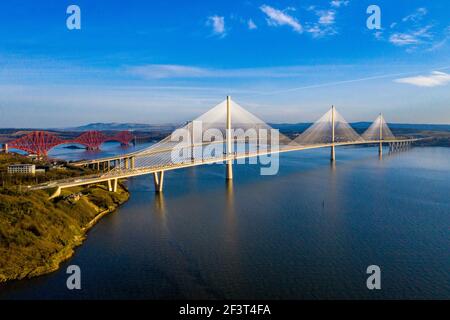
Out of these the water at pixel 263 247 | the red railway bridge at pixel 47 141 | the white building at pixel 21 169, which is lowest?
the water at pixel 263 247

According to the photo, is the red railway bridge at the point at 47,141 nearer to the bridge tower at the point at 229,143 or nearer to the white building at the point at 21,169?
the white building at the point at 21,169

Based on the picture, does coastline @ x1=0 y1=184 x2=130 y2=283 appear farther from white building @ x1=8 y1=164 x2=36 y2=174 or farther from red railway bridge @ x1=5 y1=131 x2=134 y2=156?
red railway bridge @ x1=5 y1=131 x2=134 y2=156

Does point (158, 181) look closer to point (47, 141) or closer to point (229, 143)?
point (229, 143)

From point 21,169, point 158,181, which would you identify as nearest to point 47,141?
point 21,169

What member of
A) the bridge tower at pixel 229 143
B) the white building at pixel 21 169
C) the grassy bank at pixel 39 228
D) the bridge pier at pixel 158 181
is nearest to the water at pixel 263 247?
the grassy bank at pixel 39 228

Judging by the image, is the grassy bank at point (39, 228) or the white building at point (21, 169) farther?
the white building at point (21, 169)

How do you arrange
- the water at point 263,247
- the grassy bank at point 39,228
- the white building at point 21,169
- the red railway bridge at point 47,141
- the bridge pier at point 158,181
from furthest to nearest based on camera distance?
the red railway bridge at point 47,141 < the bridge pier at point 158,181 < the white building at point 21,169 < the grassy bank at point 39,228 < the water at point 263,247
